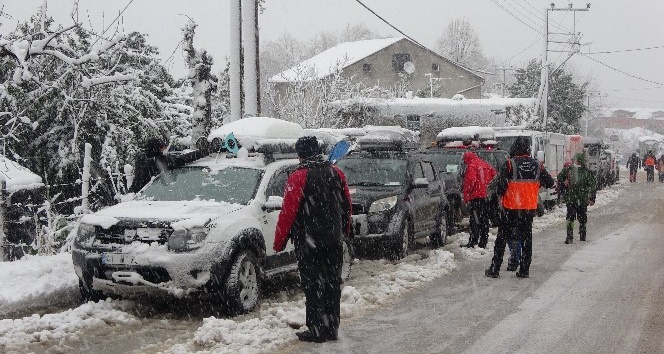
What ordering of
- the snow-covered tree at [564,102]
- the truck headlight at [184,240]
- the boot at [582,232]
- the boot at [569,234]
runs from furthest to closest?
1. the snow-covered tree at [564,102]
2. the boot at [582,232]
3. the boot at [569,234]
4. the truck headlight at [184,240]

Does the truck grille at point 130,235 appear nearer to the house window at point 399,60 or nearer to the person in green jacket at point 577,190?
the person in green jacket at point 577,190

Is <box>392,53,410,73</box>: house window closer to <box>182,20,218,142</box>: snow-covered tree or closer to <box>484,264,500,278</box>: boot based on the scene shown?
<box>182,20,218,142</box>: snow-covered tree

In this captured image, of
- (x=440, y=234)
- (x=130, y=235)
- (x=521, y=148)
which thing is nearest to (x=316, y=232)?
(x=130, y=235)

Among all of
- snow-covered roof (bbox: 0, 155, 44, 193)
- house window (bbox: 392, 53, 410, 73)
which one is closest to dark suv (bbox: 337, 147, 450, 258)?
snow-covered roof (bbox: 0, 155, 44, 193)

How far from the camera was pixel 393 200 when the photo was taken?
39.1ft

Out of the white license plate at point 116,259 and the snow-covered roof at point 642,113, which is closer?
the white license plate at point 116,259

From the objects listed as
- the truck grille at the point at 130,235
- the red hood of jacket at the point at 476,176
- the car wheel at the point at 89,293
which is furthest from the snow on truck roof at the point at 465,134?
the truck grille at the point at 130,235

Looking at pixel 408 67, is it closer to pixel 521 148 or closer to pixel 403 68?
pixel 403 68

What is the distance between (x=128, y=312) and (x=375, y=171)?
5.81m

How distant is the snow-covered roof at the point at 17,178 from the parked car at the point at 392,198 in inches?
194

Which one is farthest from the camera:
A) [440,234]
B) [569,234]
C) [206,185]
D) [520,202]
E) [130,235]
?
[569,234]

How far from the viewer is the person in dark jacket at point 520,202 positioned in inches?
404

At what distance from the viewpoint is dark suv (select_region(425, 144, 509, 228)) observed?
15.7 metres

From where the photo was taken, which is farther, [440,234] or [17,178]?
[440,234]
